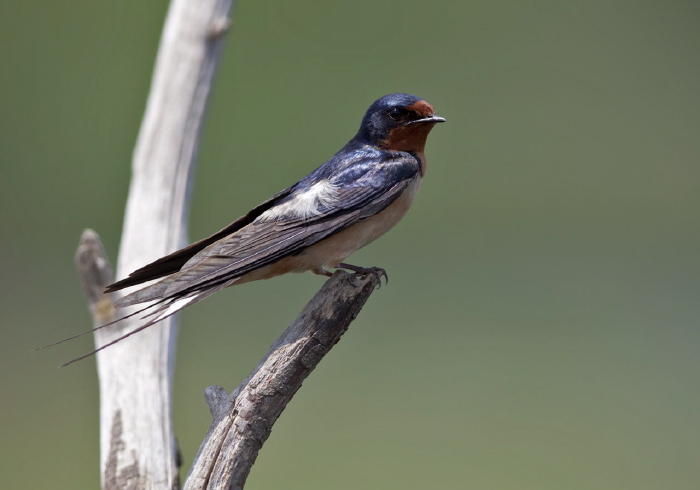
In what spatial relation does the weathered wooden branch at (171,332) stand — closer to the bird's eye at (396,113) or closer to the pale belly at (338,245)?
the pale belly at (338,245)

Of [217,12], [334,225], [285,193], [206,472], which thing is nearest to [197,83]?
[217,12]

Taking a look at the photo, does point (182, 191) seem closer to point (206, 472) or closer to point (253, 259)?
point (253, 259)

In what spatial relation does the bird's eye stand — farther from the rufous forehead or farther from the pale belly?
the pale belly

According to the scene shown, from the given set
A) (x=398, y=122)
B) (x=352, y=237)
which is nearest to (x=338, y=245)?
(x=352, y=237)

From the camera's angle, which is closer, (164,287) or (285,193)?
(164,287)

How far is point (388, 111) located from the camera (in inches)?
54.2

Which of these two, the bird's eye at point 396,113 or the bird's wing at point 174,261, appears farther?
the bird's eye at point 396,113

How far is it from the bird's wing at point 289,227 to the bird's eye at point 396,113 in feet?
0.22

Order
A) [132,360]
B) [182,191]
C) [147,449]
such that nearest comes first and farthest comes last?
[147,449] < [132,360] < [182,191]

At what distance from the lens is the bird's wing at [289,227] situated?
3.70ft

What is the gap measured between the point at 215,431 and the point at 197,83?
2.58 ft

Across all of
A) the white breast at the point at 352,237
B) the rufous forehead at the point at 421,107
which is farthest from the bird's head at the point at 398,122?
the white breast at the point at 352,237

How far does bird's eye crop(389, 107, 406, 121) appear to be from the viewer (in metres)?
1.37

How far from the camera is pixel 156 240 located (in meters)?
1.54
